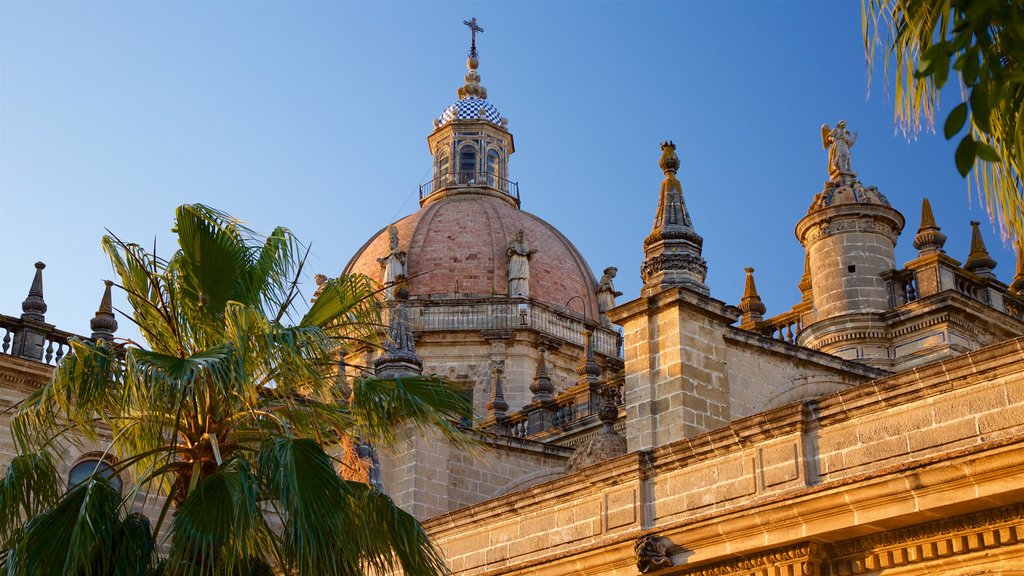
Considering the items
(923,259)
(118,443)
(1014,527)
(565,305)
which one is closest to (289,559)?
(118,443)

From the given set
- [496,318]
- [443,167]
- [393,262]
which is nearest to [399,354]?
[496,318]

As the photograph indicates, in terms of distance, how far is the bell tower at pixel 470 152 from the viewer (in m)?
52.3

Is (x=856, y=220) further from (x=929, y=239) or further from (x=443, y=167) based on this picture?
(x=443, y=167)

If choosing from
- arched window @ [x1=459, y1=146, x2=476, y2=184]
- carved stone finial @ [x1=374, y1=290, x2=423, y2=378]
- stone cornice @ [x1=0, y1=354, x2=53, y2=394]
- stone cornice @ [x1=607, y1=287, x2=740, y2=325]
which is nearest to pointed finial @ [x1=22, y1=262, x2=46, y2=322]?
stone cornice @ [x1=0, y1=354, x2=53, y2=394]

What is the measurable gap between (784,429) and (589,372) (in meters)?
16.9

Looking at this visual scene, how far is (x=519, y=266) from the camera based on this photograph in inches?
1753

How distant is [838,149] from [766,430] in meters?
13.9

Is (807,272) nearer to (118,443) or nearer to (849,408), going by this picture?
(849,408)

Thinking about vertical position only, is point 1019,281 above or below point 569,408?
above

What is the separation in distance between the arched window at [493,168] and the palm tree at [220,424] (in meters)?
39.7

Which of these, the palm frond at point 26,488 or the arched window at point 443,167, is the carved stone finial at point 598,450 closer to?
the palm frond at point 26,488

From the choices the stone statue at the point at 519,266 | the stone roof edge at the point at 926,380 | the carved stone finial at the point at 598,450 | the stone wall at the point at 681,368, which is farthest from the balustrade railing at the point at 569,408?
the stone roof edge at the point at 926,380

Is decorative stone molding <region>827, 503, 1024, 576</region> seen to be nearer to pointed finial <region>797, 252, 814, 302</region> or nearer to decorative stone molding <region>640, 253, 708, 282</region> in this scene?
decorative stone molding <region>640, 253, 708, 282</region>

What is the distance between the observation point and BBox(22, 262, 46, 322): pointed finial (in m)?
24.7
